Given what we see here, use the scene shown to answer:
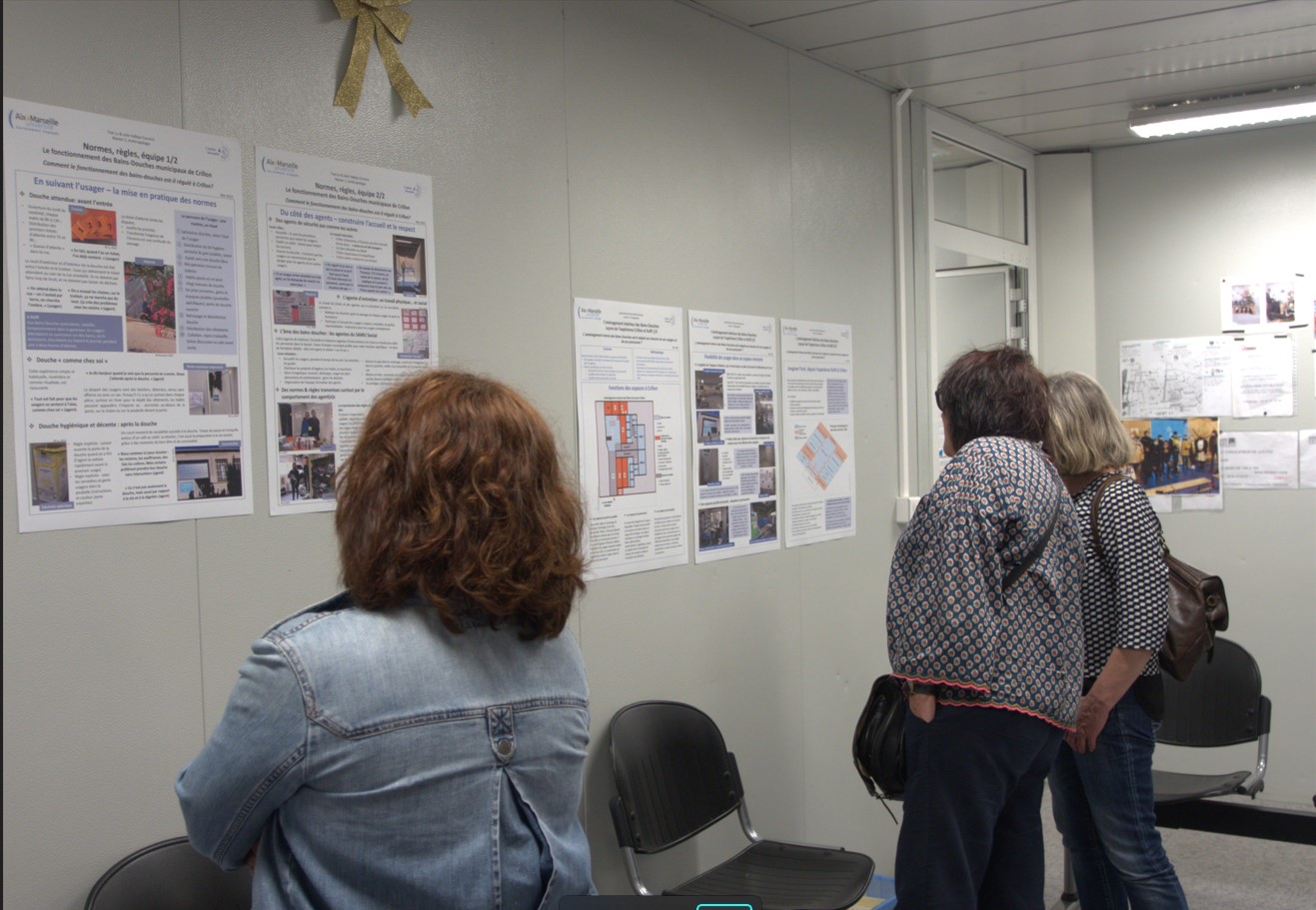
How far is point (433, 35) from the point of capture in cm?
249

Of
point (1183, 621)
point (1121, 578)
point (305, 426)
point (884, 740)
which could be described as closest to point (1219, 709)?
point (1183, 621)

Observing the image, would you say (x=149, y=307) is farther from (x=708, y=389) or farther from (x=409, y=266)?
(x=708, y=389)

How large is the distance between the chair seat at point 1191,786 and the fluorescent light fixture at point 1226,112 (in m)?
2.48

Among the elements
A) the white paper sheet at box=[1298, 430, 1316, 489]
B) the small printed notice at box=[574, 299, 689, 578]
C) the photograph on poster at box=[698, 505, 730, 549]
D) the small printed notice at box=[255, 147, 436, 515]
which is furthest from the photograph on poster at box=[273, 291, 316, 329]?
the white paper sheet at box=[1298, 430, 1316, 489]

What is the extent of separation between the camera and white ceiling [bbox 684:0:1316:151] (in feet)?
11.1

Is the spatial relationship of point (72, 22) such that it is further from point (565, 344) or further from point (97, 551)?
point (565, 344)

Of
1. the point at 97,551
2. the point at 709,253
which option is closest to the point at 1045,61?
the point at 709,253

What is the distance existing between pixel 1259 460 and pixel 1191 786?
6.17ft

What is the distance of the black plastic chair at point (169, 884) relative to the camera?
6.19 feet

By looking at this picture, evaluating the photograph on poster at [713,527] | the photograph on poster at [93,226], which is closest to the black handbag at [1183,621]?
the photograph on poster at [713,527]

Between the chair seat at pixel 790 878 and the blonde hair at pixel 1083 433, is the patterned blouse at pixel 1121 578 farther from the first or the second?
the chair seat at pixel 790 878

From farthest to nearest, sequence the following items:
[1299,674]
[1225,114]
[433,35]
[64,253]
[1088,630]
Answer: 1. [1299,674]
2. [1225,114]
3. [1088,630]
4. [433,35]
5. [64,253]

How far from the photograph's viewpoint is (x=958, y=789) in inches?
94.1

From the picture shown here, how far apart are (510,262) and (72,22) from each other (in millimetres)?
1040
